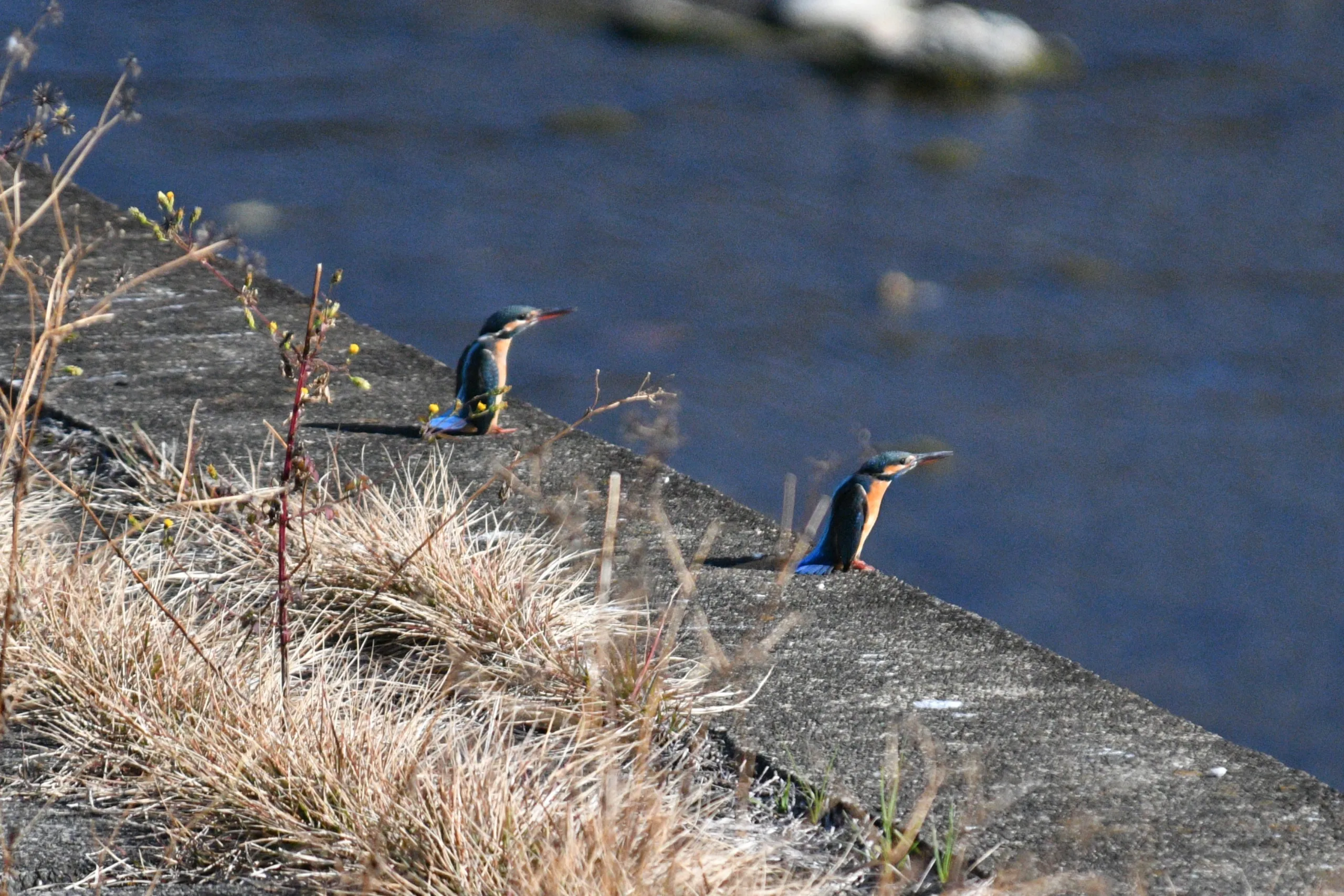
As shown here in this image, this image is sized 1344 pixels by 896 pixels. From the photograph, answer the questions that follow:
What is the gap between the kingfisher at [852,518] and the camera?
3.40 metres

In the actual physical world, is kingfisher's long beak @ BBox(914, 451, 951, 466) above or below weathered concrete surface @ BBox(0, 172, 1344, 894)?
above

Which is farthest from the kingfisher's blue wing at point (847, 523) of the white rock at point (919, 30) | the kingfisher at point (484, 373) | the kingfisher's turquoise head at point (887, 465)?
the white rock at point (919, 30)

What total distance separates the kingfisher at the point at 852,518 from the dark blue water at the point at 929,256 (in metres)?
1.18

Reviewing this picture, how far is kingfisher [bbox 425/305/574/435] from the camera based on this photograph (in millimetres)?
3797

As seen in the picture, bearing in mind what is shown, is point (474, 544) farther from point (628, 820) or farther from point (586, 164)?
point (586, 164)

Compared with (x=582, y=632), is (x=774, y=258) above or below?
below

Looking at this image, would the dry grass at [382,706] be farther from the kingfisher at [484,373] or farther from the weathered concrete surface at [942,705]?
the kingfisher at [484,373]

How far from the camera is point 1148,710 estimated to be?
9.57ft

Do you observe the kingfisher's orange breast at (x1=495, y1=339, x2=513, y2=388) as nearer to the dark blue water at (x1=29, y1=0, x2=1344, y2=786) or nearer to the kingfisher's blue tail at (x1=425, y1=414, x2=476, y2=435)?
the kingfisher's blue tail at (x1=425, y1=414, x2=476, y2=435)

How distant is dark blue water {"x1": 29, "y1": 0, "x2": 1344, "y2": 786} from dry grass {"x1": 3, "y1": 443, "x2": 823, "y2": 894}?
3.91 ft

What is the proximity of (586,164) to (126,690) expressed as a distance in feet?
41.6

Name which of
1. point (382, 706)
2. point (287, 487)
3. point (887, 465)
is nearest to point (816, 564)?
point (887, 465)

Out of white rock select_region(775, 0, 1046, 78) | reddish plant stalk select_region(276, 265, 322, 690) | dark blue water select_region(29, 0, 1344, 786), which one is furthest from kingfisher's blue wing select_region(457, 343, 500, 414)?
white rock select_region(775, 0, 1046, 78)

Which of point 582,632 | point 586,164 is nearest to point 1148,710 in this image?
point 582,632
